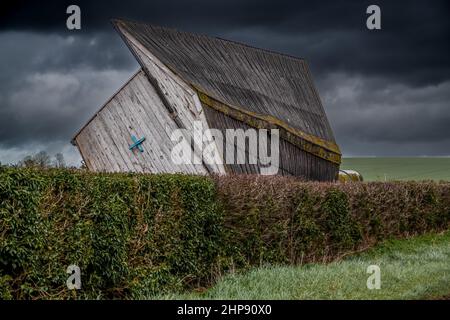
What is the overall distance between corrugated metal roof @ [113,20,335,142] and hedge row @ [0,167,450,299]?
7.40 m

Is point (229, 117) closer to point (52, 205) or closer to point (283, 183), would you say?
point (283, 183)

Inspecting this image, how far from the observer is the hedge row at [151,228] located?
867cm

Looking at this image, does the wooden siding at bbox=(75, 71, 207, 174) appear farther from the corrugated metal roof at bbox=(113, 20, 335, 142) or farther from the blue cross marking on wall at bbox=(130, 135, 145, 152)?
the corrugated metal roof at bbox=(113, 20, 335, 142)

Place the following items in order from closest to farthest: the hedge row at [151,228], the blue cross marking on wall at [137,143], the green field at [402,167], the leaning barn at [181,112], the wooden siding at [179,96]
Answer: the hedge row at [151,228] < the wooden siding at [179,96] < the leaning barn at [181,112] < the blue cross marking on wall at [137,143] < the green field at [402,167]

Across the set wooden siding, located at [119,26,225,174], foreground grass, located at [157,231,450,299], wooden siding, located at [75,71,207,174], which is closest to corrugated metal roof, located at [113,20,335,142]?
wooden siding, located at [119,26,225,174]

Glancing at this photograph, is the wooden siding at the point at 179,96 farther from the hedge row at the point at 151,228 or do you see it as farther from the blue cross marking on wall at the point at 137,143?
the hedge row at the point at 151,228

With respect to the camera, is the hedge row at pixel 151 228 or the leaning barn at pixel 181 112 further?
the leaning barn at pixel 181 112

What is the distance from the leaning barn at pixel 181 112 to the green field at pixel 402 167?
36.0m

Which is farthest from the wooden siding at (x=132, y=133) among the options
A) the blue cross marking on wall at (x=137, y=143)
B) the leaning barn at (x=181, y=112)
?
the blue cross marking on wall at (x=137, y=143)

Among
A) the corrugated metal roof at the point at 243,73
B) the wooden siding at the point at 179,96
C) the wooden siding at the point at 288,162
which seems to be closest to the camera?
the wooden siding at the point at 179,96

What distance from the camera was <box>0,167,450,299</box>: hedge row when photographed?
8672 millimetres

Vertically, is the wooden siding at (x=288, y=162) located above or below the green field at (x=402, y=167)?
below

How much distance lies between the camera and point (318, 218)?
54.8 ft

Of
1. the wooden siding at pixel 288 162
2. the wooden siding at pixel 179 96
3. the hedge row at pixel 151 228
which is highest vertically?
the wooden siding at pixel 179 96
